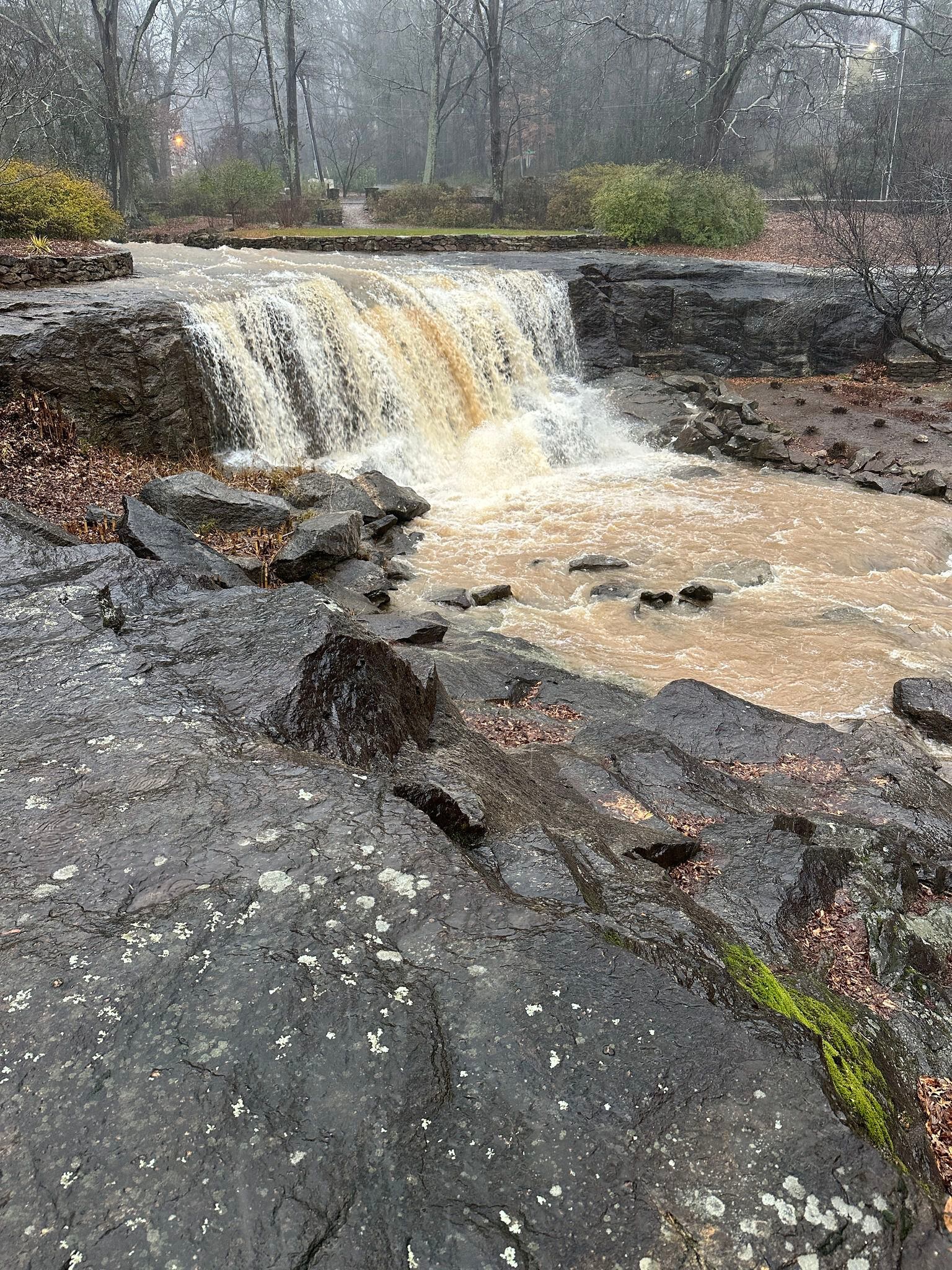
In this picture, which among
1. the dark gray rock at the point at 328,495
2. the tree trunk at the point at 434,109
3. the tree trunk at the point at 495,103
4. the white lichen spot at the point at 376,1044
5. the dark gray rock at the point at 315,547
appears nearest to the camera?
the white lichen spot at the point at 376,1044

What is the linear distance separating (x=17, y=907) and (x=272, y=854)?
1.98ft

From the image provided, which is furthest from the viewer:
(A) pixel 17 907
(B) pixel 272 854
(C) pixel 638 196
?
(C) pixel 638 196

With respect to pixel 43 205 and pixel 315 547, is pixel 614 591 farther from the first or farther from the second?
pixel 43 205

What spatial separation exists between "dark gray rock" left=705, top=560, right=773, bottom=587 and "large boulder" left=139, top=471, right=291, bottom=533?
5.04 meters

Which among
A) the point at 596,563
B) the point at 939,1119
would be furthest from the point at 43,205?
the point at 939,1119

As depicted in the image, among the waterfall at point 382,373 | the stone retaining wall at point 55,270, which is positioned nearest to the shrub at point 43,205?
the stone retaining wall at point 55,270

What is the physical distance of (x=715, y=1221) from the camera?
4.54 feet

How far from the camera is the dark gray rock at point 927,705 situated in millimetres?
6125

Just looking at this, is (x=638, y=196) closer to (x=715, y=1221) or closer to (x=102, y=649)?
(x=102, y=649)

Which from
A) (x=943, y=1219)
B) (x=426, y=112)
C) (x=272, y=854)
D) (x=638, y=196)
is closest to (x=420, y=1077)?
(x=272, y=854)

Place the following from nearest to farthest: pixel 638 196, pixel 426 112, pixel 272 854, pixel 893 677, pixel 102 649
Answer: pixel 272 854, pixel 102 649, pixel 893 677, pixel 638 196, pixel 426 112

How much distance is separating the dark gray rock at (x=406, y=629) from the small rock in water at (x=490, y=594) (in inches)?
52.8

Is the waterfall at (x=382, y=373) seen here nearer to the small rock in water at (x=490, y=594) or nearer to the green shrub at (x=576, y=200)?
the small rock in water at (x=490, y=594)

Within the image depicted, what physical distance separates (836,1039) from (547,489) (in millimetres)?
11100
